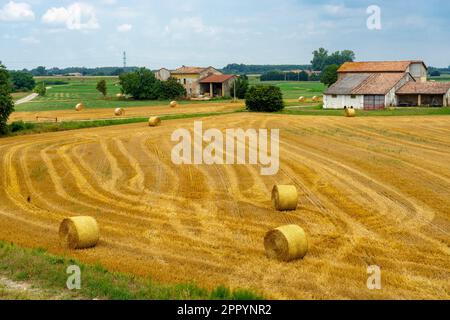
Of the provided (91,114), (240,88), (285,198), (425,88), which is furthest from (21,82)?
(285,198)

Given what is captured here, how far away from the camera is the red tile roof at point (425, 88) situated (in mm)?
73438

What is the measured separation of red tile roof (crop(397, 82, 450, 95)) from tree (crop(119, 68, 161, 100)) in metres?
44.8

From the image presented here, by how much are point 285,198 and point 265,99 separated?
157 ft

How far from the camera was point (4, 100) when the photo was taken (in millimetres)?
45438

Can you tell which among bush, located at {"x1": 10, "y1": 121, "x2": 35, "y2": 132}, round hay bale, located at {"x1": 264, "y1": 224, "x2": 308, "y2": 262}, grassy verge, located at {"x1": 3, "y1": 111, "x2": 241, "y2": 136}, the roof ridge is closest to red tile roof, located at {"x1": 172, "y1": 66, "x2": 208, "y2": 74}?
the roof ridge

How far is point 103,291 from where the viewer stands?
13375mm

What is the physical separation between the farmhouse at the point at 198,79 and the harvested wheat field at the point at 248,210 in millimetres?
70019

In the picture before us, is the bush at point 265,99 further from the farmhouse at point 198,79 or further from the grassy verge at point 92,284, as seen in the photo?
the grassy verge at point 92,284

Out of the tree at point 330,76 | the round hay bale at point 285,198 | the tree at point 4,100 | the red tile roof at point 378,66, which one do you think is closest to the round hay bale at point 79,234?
the round hay bale at point 285,198

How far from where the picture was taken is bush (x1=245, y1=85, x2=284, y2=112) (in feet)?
229
